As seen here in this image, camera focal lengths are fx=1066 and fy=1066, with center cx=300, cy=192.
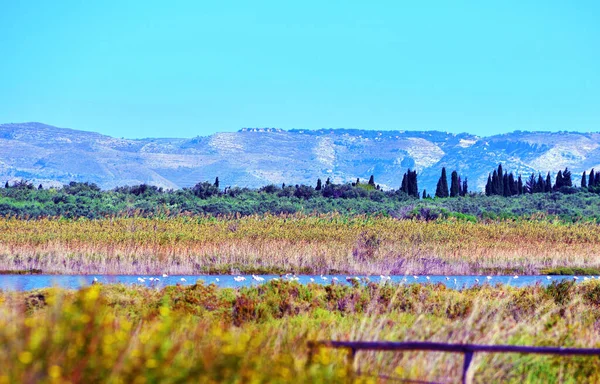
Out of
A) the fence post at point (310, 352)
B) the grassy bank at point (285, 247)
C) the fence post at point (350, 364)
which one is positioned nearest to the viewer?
the fence post at point (350, 364)

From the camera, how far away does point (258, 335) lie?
37.3 feet

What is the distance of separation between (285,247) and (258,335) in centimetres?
2859

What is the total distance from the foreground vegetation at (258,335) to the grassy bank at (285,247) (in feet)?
54.6

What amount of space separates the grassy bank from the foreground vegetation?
16636mm

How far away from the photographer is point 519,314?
18.7 m

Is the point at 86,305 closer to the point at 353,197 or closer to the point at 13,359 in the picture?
the point at 13,359

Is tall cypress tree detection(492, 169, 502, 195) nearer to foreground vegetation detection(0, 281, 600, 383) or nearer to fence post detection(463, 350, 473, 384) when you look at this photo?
foreground vegetation detection(0, 281, 600, 383)

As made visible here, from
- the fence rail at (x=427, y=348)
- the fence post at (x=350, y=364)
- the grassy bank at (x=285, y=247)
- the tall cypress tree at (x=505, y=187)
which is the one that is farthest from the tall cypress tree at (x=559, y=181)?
the fence post at (x=350, y=364)

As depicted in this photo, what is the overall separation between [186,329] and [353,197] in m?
73.3

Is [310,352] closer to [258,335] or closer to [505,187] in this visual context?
[258,335]

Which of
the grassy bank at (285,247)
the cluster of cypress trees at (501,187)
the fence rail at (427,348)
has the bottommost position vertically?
the grassy bank at (285,247)

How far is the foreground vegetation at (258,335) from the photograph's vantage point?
782cm

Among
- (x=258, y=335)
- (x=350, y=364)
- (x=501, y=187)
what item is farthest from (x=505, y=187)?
(x=350, y=364)

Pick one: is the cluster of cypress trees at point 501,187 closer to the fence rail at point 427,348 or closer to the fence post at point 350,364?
the fence rail at point 427,348
